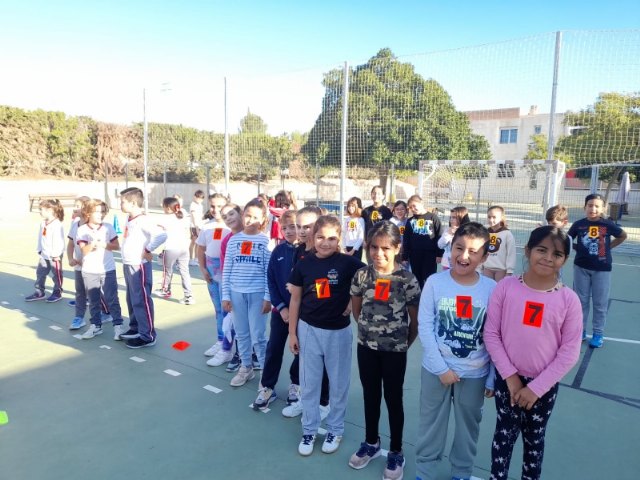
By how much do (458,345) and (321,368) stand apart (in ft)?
3.13

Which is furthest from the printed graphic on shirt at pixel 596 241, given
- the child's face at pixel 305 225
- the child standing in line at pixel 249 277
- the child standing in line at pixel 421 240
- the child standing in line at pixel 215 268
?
the child standing in line at pixel 215 268

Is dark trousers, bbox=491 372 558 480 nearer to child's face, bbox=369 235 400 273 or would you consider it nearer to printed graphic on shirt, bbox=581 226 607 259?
child's face, bbox=369 235 400 273

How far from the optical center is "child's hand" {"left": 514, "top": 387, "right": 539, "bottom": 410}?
84.5 inches

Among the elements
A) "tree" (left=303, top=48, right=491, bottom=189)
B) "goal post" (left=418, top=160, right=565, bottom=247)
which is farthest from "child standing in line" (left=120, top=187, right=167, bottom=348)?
"goal post" (left=418, top=160, right=565, bottom=247)

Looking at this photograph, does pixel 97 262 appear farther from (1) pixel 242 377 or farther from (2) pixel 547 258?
(2) pixel 547 258

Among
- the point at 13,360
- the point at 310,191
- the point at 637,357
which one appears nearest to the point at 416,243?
the point at 637,357

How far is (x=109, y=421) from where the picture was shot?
322cm

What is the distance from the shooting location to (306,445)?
287 centimetres

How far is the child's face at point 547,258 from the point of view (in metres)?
2.15

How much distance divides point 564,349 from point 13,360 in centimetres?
471

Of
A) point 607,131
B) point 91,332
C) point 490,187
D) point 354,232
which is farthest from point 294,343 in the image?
point 490,187

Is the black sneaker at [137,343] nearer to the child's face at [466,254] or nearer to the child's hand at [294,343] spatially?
the child's hand at [294,343]

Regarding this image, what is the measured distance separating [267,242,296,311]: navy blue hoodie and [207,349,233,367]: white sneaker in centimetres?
133

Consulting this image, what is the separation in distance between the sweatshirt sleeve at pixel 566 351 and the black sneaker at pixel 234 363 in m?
2.70
